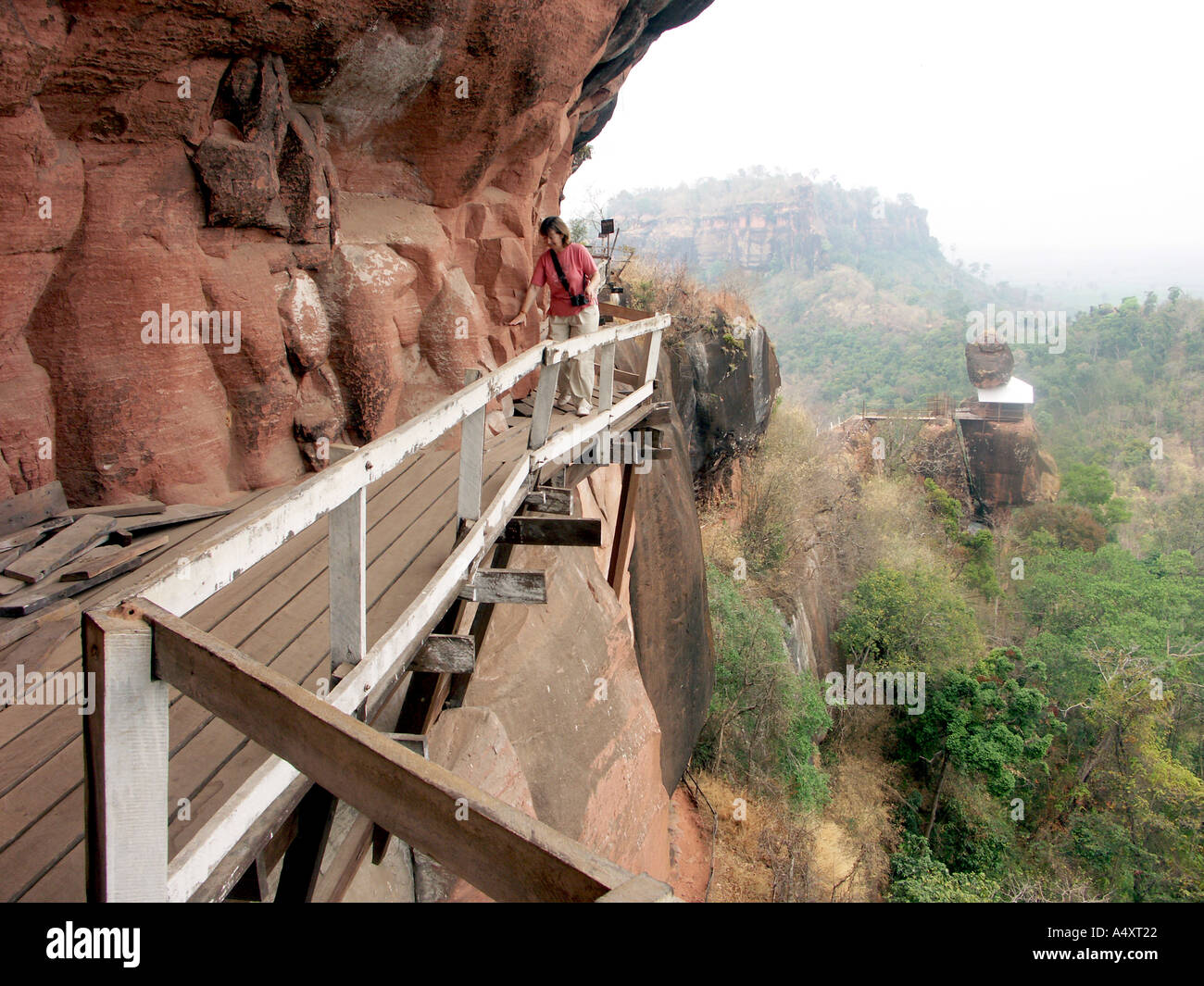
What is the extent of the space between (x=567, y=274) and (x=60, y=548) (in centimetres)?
345

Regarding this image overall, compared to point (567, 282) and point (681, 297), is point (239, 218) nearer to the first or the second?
point (567, 282)

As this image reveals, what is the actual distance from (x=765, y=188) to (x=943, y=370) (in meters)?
101

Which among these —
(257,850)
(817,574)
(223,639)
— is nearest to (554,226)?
(223,639)

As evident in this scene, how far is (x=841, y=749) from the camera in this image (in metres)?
18.0

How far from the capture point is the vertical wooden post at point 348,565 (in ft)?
6.77

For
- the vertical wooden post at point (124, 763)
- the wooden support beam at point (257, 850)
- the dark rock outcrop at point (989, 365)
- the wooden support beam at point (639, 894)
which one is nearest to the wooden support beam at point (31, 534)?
the wooden support beam at point (257, 850)

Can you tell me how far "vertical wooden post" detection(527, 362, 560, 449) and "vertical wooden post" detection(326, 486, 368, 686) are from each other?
6.39ft

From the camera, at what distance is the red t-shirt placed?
5.50 m

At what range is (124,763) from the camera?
3.58 feet

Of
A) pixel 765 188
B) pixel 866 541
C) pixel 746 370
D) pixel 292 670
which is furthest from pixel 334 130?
pixel 765 188

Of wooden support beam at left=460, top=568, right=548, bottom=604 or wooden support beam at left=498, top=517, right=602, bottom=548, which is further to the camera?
wooden support beam at left=498, top=517, right=602, bottom=548

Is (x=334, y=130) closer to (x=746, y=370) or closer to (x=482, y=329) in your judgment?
(x=482, y=329)

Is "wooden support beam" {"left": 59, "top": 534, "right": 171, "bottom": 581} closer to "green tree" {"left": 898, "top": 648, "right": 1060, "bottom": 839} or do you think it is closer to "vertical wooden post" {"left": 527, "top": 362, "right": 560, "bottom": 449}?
"vertical wooden post" {"left": 527, "top": 362, "right": 560, "bottom": 449}

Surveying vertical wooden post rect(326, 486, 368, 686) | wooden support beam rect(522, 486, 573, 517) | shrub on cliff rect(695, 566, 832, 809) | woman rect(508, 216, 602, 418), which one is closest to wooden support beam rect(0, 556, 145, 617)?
vertical wooden post rect(326, 486, 368, 686)
